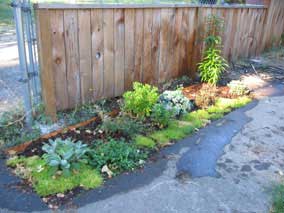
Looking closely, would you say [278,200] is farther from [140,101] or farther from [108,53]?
[108,53]

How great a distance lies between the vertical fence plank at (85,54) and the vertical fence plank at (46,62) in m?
0.46

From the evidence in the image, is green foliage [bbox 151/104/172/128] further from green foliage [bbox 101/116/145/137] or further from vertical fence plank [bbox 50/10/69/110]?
vertical fence plank [bbox 50/10/69/110]

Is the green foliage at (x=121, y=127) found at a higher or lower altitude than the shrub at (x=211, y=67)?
lower

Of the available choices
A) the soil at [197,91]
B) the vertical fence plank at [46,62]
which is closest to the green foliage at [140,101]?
the vertical fence plank at [46,62]

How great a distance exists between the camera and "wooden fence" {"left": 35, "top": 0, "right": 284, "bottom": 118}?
336 centimetres

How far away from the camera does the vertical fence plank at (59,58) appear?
3275 mm

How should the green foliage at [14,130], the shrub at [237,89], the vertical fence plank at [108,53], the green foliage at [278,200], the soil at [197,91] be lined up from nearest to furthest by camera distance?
1. the green foliage at [278,200]
2. the green foliage at [14,130]
3. the vertical fence plank at [108,53]
4. the soil at [197,91]
5. the shrub at [237,89]

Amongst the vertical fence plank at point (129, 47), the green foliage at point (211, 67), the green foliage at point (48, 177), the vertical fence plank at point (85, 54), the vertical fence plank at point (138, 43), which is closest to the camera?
the green foliage at point (48, 177)

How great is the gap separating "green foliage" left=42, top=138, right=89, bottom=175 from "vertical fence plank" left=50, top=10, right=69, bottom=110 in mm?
1010

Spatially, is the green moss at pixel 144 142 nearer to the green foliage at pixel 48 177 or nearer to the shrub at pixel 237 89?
the green foliage at pixel 48 177

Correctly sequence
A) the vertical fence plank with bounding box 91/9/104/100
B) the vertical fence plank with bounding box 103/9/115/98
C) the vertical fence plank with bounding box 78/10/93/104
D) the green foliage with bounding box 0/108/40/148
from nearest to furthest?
the green foliage with bounding box 0/108/40/148, the vertical fence plank with bounding box 78/10/93/104, the vertical fence plank with bounding box 91/9/104/100, the vertical fence plank with bounding box 103/9/115/98

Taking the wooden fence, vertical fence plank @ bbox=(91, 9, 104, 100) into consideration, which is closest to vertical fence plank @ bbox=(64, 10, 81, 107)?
the wooden fence

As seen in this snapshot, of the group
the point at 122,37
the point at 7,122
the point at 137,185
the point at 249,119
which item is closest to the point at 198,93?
the point at 249,119

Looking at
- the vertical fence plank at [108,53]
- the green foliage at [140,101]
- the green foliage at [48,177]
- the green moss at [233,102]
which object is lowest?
the green foliage at [48,177]
